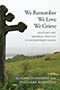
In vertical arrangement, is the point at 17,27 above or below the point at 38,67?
above

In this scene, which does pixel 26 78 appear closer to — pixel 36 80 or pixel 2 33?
pixel 36 80

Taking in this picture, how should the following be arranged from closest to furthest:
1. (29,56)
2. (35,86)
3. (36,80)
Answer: (35,86)
(36,80)
(29,56)

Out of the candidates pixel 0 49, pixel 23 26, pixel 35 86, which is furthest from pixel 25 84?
pixel 23 26

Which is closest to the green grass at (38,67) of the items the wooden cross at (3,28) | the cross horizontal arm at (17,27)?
the wooden cross at (3,28)

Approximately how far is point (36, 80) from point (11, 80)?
118 centimetres

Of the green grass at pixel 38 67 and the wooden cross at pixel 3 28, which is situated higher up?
the wooden cross at pixel 3 28

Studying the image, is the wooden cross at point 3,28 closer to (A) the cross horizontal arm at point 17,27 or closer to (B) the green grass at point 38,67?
(A) the cross horizontal arm at point 17,27

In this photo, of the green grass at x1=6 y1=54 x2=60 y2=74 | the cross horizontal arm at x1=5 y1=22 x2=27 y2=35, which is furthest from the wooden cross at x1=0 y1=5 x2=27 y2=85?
the green grass at x1=6 y1=54 x2=60 y2=74

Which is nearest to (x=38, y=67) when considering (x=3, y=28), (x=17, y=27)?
(x=17, y=27)

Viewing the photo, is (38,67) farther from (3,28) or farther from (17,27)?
(3,28)

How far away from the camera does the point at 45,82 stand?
10516mm

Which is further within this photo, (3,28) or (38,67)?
(38,67)

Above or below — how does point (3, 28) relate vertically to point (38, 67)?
above

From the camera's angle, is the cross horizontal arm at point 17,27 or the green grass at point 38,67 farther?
the green grass at point 38,67
